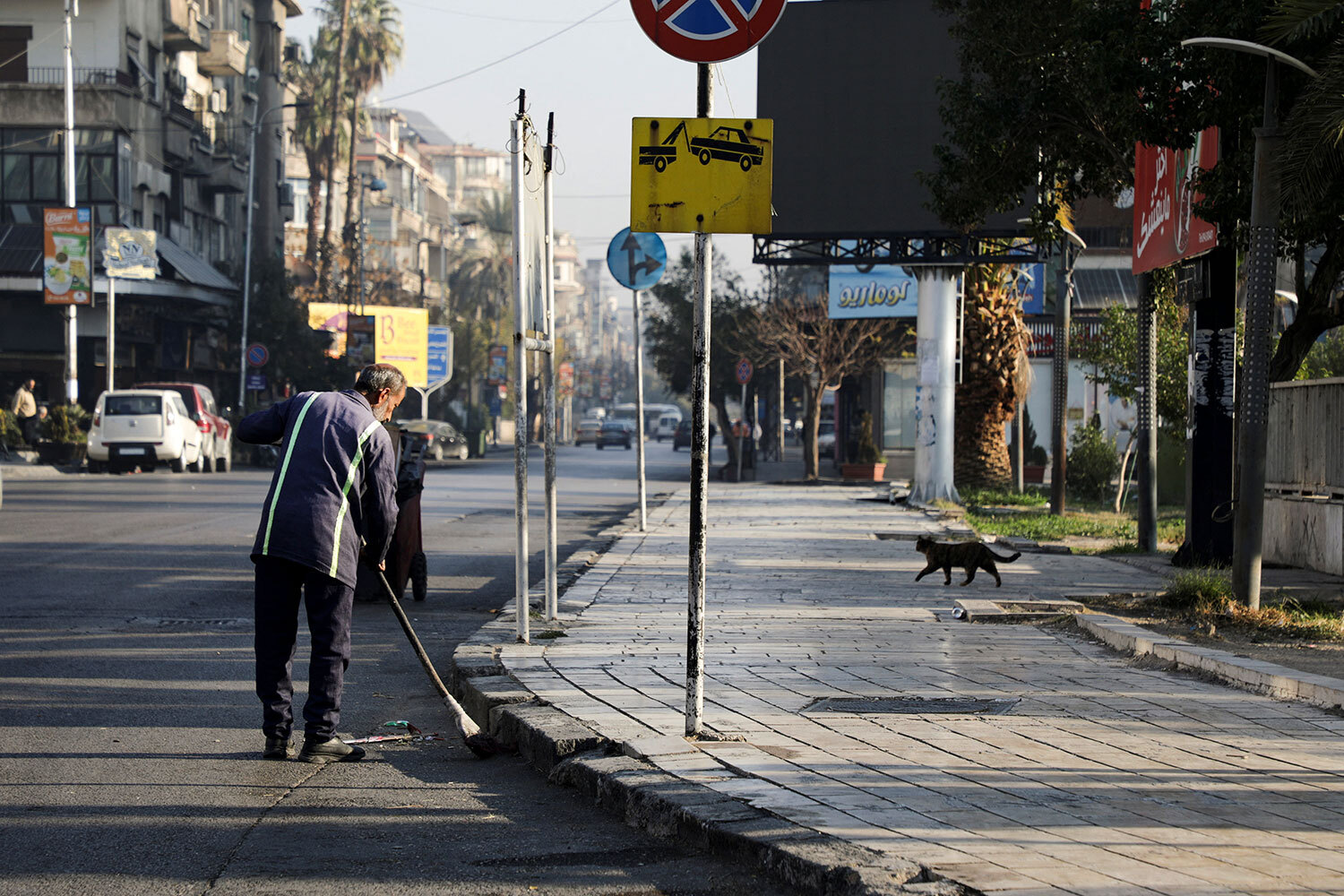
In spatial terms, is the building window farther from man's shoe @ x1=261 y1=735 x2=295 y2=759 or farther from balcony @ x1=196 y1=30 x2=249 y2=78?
man's shoe @ x1=261 y1=735 x2=295 y2=759

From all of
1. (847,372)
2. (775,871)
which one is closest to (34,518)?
(775,871)

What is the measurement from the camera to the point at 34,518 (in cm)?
1792

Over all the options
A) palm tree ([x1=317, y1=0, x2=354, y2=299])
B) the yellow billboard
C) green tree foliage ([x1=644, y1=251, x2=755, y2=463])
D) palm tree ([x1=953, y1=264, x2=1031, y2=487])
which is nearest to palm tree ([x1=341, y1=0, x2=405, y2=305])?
palm tree ([x1=317, y1=0, x2=354, y2=299])

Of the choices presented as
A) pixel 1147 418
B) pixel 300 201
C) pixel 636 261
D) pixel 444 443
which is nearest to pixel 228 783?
pixel 636 261

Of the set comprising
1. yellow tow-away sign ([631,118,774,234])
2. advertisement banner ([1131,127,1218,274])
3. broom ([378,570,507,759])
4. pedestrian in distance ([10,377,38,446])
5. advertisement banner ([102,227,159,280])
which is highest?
advertisement banner ([102,227,159,280])

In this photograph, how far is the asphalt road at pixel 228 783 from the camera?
4426 millimetres

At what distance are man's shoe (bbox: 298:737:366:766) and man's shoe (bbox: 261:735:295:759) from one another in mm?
69

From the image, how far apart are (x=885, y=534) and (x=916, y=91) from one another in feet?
29.5

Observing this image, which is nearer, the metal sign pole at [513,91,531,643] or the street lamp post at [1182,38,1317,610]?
the metal sign pole at [513,91,531,643]

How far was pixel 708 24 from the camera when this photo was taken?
19.4 ft

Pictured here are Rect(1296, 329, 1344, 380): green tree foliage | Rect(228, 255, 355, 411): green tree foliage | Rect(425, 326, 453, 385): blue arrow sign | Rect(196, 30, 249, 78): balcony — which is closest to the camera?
Rect(1296, 329, 1344, 380): green tree foliage

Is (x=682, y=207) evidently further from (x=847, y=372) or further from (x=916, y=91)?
(x=847, y=372)

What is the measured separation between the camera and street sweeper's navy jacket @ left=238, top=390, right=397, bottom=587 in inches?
236

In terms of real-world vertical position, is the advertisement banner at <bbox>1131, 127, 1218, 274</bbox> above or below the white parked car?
Answer: above
